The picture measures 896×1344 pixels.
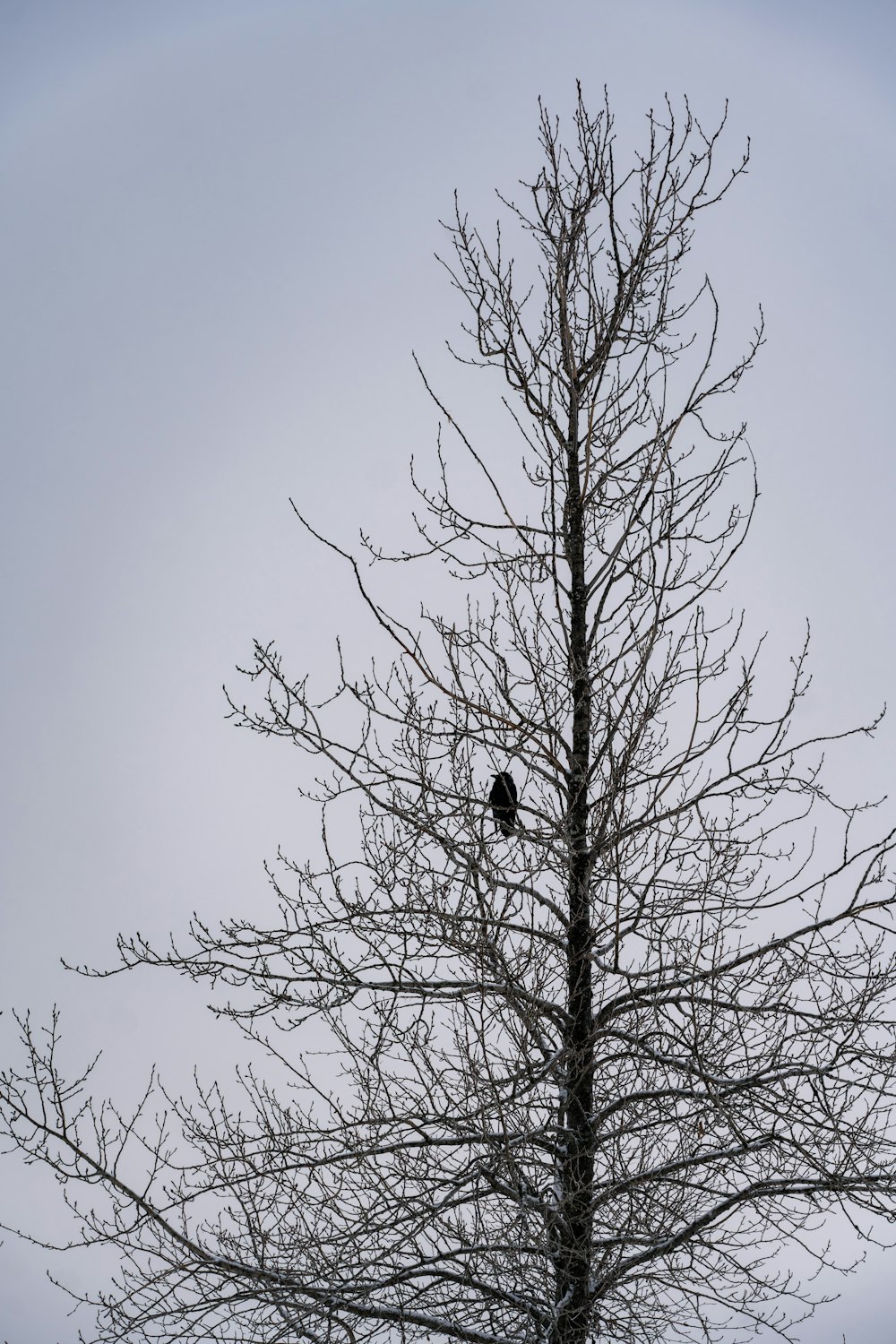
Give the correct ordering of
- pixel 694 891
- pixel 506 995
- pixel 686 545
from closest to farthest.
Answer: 1. pixel 506 995
2. pixel 694 891
3. pixel 686 545

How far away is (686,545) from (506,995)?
3.08 meters

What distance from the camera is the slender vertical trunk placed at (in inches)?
250

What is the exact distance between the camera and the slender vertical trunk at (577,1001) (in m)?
6.36

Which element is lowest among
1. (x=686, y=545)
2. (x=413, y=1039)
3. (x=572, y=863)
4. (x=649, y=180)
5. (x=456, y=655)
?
(x=413, y=1039)

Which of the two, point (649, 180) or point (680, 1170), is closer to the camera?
point (680, 1170)

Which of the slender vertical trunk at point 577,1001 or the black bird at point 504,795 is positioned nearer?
the slender vertical trunk at point 577,1001

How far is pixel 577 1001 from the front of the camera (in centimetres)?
690

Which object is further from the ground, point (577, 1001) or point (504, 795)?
point (504, 795)

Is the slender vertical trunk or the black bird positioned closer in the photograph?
the slender vertical trunk

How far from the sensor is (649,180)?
777 cm

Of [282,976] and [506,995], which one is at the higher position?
[282,976]

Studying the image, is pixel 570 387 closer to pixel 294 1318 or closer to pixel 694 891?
pixel 694 891

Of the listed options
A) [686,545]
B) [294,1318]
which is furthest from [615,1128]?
[686,545]

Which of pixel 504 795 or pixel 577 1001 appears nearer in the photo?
pixel 577 1001
